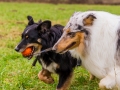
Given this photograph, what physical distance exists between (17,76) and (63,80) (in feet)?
3.95

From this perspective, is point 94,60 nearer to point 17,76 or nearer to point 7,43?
point 17,76

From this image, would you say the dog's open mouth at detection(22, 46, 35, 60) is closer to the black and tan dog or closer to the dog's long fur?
the black and tan dog

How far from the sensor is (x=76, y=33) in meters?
4.15

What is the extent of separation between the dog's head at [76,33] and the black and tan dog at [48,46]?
756 mm

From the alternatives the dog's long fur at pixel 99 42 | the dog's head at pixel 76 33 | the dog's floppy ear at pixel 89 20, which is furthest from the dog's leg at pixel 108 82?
the dog's floppy ear at pixel 89 20

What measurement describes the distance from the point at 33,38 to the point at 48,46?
277 millimetres

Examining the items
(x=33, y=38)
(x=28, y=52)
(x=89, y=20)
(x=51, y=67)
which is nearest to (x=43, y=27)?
(x=33, y=38)

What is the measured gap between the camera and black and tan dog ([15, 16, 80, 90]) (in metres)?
4.88

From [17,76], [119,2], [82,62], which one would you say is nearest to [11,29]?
[17,76]

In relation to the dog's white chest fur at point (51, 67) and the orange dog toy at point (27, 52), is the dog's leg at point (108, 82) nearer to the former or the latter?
the dog's white chest fur at point (51, 67)

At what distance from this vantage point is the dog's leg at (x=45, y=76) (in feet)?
17.8

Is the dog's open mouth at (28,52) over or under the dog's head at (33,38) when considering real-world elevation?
under

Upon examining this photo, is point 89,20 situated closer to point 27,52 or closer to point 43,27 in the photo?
point 43,27

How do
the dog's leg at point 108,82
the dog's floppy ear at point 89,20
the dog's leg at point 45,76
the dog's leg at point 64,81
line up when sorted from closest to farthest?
the dog's floppy ear at point 89,20, the dog's leg at point 108,82, the dog's leg at point 64,81, the dog's leg at point 45,76
